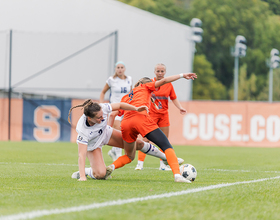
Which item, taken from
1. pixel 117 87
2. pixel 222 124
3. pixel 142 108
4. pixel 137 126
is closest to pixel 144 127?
pixel 137 126

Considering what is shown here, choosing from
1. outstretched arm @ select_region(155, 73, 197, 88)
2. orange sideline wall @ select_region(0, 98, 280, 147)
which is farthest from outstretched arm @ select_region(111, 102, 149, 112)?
orange sideline wall @ select_region(0, 98, 280, 147)

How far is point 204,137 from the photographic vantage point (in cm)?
1822

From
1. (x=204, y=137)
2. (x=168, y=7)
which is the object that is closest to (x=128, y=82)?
(x=204, y=137)

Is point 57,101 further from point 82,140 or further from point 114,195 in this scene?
point 114,195

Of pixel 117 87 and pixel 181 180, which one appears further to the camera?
pixel 117 87

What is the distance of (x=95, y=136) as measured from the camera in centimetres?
655

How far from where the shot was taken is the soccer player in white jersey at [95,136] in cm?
607

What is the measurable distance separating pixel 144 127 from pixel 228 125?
488 inches

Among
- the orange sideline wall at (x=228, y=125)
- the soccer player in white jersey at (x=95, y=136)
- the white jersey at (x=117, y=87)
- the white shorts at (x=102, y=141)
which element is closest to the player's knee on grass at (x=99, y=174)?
the soccer player in white jersey at (x=95, y=136)

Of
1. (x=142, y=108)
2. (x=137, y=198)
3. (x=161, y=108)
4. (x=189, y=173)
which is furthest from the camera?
(x=161, y=108)

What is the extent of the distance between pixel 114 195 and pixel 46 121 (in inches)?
556

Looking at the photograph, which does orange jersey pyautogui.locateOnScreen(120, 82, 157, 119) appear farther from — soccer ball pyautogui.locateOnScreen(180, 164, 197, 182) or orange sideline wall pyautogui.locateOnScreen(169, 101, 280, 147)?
orange sideline wall pyautogui.locateOnScreen(169, 101, 280, 147)

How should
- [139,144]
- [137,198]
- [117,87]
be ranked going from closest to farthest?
1. [137,198]
2. [139,144]
3. [117,87]

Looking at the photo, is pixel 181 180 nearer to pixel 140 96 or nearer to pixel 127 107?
pixel 127 107
